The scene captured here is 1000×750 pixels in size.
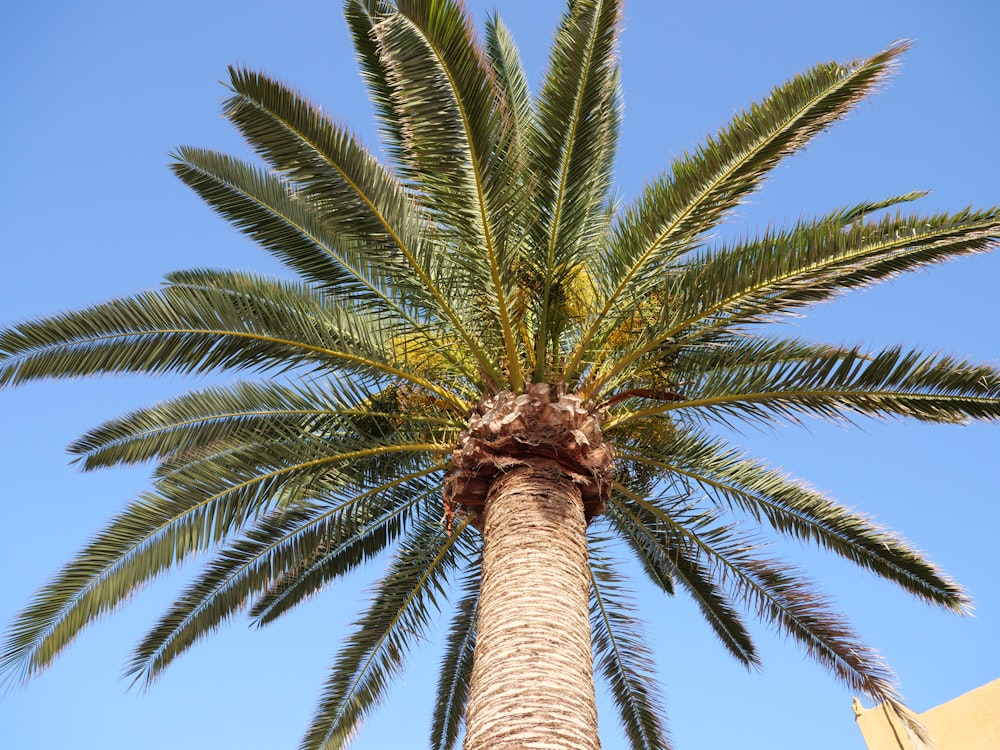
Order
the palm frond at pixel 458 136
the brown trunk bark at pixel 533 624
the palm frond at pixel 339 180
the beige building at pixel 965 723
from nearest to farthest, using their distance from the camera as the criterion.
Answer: the brown trunk bark at pixel 533 624 < the palm frond at pixel 458 136 < the palm frond at pixel 339 180 < the beige building at pixel 965 723

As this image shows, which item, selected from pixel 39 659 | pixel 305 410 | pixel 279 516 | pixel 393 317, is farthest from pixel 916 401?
pixel 39 659

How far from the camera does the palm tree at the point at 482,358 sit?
5.83m

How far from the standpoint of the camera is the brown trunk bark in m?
4.36

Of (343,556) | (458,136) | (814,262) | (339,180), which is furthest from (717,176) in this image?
(343,556)

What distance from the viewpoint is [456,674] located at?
873 centimetres

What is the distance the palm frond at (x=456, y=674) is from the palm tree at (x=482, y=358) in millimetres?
720

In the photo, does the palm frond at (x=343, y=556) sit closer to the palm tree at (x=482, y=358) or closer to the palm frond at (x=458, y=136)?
the palm tree at (x=482, y=358)

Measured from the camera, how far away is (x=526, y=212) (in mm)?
6652

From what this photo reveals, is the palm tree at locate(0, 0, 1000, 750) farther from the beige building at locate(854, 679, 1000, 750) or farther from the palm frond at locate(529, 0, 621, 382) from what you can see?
the beige building at locate(854, 679, 1000, 750)

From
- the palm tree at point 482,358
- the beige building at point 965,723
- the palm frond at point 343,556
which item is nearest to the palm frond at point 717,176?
the palm tree at point 482,358

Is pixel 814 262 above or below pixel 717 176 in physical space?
below

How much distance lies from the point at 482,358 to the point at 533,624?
2.29 m

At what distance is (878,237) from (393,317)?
3762mm

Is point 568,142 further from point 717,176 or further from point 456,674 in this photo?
point 456,674
